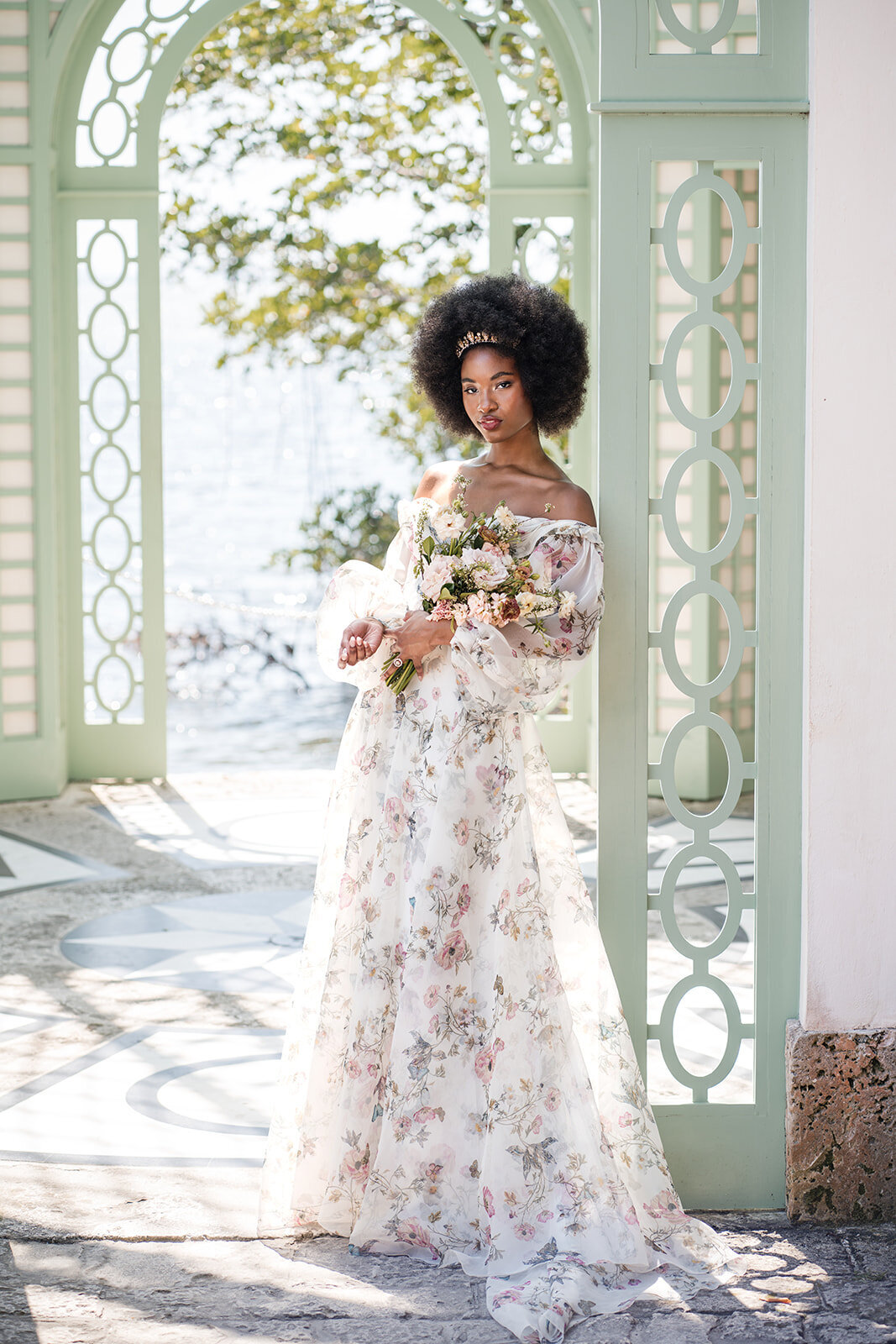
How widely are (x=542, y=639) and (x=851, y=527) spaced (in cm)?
67

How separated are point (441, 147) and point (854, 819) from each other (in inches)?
321

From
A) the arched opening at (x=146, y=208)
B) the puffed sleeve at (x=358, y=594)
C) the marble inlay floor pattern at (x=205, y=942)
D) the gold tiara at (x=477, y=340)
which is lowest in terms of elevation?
the marble inlay floor pattern at (x=205, y=942)

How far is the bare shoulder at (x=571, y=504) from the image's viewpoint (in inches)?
115

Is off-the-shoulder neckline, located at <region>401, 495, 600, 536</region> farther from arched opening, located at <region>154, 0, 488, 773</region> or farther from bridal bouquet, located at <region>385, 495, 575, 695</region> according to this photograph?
arched opening, located at <region>154, 0, 488, 773</region>

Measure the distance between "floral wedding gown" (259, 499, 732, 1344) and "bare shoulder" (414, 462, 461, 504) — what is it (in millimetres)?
259

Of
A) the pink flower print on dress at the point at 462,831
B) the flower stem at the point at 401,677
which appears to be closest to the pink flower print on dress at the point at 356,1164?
the pink flower print on dress at the point at 462,831

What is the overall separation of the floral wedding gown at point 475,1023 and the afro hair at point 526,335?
12.3 inches

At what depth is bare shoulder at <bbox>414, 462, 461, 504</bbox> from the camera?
309 cm

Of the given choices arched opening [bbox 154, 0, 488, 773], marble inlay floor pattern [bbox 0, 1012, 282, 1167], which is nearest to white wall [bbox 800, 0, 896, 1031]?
marble inlay floor pattern [bbox 0, 1012, 282, 1167]

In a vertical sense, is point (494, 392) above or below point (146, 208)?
below

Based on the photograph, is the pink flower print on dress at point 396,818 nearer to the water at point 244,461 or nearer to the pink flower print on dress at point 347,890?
the pink flower print on dress at point 347,890

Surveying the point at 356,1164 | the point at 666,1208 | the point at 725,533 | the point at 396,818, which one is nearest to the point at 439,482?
the point at 725,533

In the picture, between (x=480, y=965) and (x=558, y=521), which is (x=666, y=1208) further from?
(x=558, y=521)

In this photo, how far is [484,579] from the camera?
2.76m
